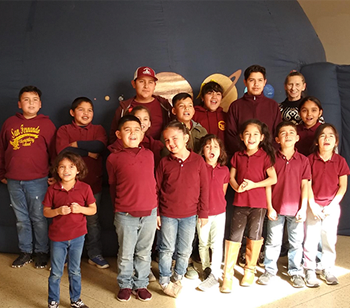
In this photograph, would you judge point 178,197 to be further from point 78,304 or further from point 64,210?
point 78,304

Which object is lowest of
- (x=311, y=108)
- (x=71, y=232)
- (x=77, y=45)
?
(x=71, y=232)

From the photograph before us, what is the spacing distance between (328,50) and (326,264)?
17.6ft

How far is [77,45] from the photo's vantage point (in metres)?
3.64

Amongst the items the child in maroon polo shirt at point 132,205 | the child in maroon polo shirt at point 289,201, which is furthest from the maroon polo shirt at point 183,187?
the child in maroon polo shirt at point 289,201

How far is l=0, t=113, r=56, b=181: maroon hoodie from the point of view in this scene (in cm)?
342

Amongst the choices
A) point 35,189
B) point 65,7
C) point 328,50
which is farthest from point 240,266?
point 328,50

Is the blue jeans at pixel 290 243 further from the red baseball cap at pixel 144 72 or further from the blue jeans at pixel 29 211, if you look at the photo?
the blue jeans at pixel 29 211

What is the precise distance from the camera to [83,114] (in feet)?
11.1

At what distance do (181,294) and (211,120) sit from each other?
149 cm

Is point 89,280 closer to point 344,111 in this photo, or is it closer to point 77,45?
point 77,45

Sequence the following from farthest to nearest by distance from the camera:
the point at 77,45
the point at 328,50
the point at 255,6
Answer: the point at 328,50 → the point at 255,6 → the point at 77,45

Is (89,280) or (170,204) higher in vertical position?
(170,204)

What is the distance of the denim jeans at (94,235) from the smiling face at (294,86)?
198 centimetres

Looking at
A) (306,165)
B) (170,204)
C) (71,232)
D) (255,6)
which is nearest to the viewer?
(71,232)
